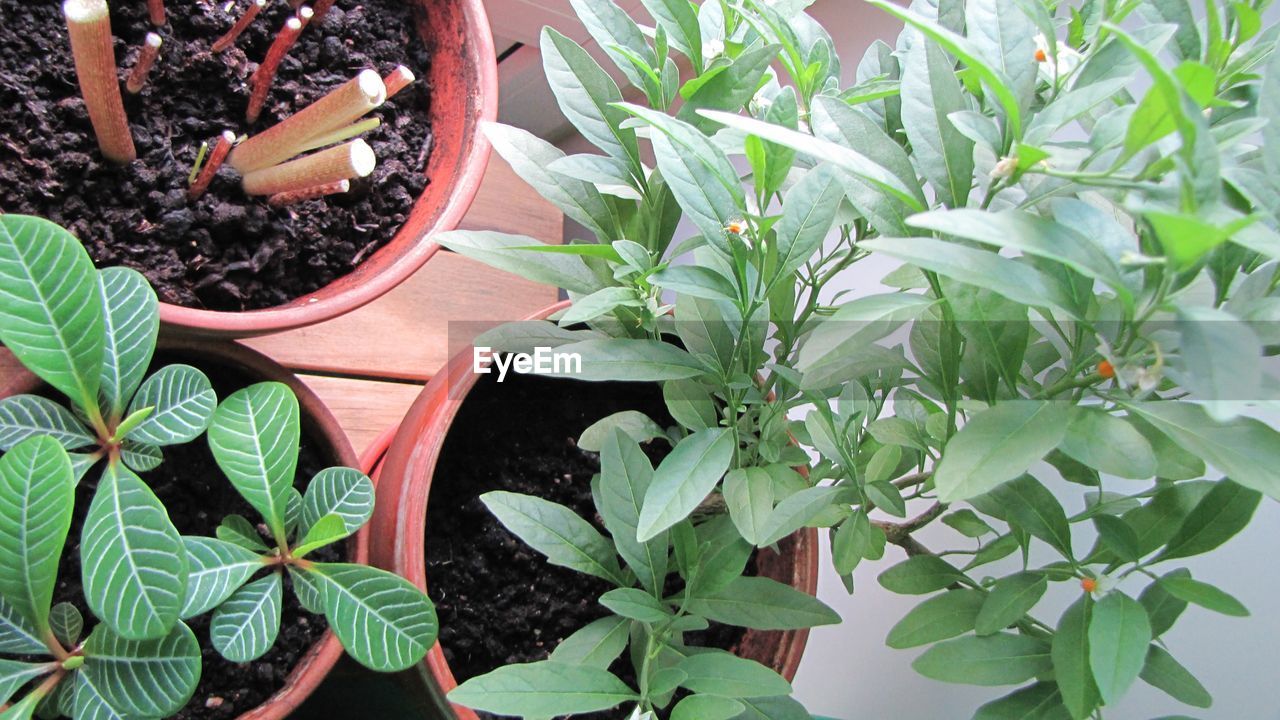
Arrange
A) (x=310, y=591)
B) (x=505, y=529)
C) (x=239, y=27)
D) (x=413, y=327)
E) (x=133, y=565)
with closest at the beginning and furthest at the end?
(x=133, y=565)
(x=310, y=591)
(x=239, y=27)
(x=505, y=529)
(x=413, y=327)

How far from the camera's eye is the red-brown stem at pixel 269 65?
0.65 metres

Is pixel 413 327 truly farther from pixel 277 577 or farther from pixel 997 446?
pixel 997 446

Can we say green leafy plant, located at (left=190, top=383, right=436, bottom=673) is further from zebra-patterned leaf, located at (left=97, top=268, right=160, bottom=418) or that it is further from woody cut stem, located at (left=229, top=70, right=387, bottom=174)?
woody cut stem, located at (left=229, top=70, right=387, bottom=174)

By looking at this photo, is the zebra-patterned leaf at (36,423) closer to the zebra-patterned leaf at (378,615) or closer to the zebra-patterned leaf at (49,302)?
the zebra-patterned leaf at (49,302)

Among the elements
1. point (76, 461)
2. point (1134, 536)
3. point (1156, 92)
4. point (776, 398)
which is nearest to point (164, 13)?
point (76, 461)

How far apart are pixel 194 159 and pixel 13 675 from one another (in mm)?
389

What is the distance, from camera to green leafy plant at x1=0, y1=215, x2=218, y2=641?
468 mm

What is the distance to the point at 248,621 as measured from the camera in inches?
21.2

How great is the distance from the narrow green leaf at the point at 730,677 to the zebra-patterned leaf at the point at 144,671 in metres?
0.31

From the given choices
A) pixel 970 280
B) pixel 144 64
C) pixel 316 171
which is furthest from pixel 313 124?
pixel 970 280

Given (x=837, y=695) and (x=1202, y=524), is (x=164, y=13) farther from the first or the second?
(x=837, y=695)

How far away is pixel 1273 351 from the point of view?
52cm

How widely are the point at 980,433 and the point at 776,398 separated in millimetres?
308

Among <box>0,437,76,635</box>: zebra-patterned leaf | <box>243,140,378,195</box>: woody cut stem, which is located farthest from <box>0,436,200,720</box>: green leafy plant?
<box>243,140,378,195</box>: woody cut stem
